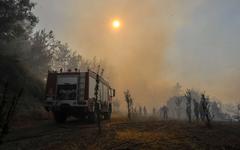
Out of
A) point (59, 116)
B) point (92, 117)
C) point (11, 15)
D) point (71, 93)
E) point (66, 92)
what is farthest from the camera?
point (11, 15)

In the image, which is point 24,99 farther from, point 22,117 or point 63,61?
point 63,61

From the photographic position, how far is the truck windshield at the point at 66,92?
19.3 meters

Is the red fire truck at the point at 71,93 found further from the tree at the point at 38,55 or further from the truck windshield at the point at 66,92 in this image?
the tree at the point at 38,55

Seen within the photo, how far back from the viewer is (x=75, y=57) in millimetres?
77188

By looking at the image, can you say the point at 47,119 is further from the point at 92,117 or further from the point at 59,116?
the point at 92,117

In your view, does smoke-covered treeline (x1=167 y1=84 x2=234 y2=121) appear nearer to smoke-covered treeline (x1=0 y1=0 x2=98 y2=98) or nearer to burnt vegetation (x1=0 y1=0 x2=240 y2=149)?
burnt vegetation (x1=0 y1=0 x2=240 y2=149)

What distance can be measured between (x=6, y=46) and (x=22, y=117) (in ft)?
61.0

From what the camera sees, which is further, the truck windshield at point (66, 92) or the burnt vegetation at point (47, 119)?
the truck windshield at point (66, 92)

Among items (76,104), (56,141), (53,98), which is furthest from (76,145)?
(53,98)

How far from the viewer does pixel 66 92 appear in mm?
19547

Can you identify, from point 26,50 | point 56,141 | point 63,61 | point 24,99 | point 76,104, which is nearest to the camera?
point 56,141

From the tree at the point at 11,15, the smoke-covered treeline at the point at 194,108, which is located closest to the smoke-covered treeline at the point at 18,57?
the tree at the point at 11,15

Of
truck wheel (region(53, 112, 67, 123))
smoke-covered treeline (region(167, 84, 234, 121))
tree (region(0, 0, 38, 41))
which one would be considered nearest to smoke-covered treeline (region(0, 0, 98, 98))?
tree (region(0, 0, 38, 41))

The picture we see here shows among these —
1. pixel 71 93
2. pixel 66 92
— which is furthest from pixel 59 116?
pixel 71 93
